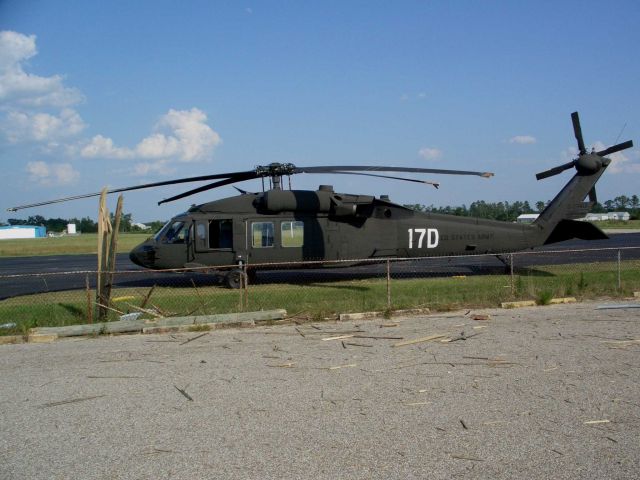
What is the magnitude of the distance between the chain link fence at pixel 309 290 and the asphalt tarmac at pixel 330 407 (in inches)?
116

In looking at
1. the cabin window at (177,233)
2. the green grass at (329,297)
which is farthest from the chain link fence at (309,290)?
the cabin window at (177,233)

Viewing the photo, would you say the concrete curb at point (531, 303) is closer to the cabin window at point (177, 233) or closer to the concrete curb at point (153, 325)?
the concrete curb at point (153, 325)

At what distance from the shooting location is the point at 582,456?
4805mm

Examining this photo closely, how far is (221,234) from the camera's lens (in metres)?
18.4

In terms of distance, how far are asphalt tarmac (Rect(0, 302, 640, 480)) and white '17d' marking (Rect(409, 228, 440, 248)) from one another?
881 centimetres

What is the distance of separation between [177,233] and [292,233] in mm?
3735

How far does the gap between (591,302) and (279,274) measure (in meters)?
11.9

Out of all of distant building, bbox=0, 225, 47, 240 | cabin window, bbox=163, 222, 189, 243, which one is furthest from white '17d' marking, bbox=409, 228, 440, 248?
distant building, bbox=0, 225, 47, 240

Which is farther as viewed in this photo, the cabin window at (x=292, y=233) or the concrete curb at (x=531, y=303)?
the cabin window at (x=292, y=233)

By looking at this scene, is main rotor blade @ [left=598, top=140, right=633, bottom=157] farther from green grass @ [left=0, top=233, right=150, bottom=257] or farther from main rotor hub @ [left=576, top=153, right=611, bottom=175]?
green grass @ [left=0, top=233, right=150, bottom=257]

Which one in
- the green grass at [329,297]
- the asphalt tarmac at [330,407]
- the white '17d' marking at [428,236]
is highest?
the white '17d' marking at [428,236]

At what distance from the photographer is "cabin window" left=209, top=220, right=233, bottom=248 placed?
18.4 m

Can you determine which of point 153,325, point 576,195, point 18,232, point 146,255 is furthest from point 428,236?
point 18,232

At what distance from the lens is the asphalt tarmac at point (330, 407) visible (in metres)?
4.78
